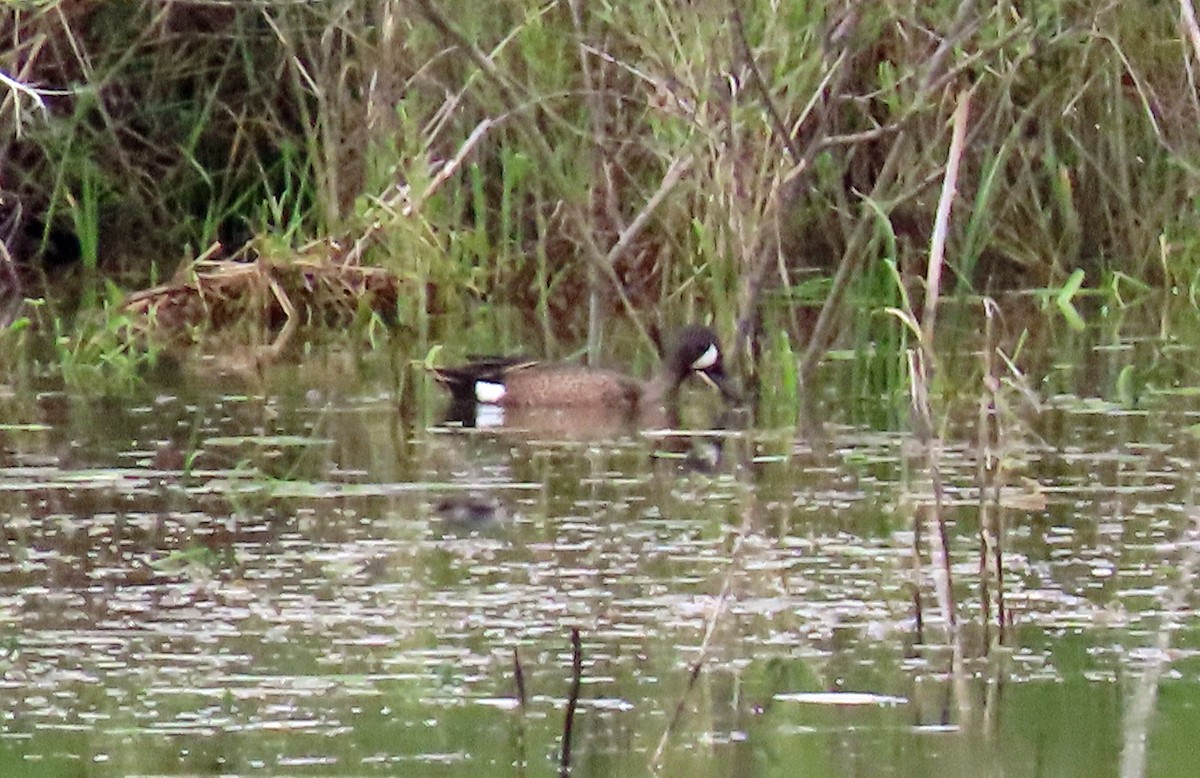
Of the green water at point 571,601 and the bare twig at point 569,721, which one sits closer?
the bare twig at point 569,721

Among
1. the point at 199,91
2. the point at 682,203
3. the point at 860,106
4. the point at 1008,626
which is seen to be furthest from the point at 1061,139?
the point at 1008,626

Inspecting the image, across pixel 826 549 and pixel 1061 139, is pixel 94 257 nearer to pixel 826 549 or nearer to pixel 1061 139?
pixel 1061 139

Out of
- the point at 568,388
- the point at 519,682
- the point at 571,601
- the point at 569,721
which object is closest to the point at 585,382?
the point at 568,388

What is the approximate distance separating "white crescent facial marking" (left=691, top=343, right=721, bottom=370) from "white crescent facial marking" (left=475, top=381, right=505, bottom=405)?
0.61 meters

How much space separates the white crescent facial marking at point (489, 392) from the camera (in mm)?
9344

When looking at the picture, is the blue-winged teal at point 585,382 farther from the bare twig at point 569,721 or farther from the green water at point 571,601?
the bare twig at point 569,721

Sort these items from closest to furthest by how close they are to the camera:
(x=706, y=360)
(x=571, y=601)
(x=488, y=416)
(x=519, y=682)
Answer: (x=519, y=682) < (x=571, y=601) < (x=488, y=416) < (x=706, y=360)

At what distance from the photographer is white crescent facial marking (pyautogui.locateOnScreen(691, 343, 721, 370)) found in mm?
9320

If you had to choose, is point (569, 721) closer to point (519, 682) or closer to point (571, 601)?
point (519, 682)

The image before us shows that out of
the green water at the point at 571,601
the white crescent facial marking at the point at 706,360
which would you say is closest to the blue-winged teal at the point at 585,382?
the white crescent facial marking at the point at 706,360

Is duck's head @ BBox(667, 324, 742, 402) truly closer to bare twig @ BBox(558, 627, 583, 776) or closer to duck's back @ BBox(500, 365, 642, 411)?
duck's back @ BBox(500, 365, 642, 411)

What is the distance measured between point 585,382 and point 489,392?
0.31 m

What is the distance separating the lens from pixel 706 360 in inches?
368

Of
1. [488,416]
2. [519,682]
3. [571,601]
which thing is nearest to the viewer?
[519,682]
